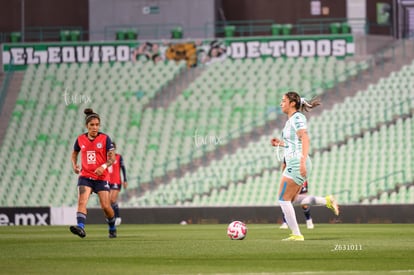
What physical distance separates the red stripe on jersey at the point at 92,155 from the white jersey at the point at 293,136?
11.5 ft

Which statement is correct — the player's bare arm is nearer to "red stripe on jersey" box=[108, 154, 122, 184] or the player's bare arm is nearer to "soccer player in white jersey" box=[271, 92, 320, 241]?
"soccer player in white jersey" box=[271, 92, 320, 241]

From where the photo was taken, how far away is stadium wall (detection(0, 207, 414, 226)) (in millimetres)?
30031

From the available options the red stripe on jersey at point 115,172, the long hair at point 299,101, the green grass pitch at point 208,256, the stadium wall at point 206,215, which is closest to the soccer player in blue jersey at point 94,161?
the green grass pitch at point 208,256

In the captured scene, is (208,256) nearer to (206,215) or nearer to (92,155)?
(92,155)

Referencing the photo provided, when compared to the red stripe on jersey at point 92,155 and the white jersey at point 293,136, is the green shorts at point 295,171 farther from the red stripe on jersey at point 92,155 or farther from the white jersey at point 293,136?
the red stripe on jersey at point 92,155

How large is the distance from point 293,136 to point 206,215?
14625mm

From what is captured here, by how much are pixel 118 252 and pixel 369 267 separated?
14.1ft

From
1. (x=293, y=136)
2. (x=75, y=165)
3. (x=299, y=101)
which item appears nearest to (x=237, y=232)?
(x=293, y=136)

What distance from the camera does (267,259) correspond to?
13.5m

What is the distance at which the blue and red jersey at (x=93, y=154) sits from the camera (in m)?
18.8

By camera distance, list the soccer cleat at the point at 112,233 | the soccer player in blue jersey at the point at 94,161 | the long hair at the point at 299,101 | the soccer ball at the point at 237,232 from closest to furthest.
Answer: the long hair at the point at 299,101 < the soccer ball at the point at 237,232 < the soccer player in blue jersey at the point at 94,161 < the soccer cleat at the point at 112,233

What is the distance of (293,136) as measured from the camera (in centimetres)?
1716

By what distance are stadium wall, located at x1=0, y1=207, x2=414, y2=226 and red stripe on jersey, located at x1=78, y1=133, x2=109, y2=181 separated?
493 inches

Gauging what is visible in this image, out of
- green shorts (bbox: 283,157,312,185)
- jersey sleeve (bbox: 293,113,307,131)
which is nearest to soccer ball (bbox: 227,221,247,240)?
green shorts (bbox: 283,157,312,185)
